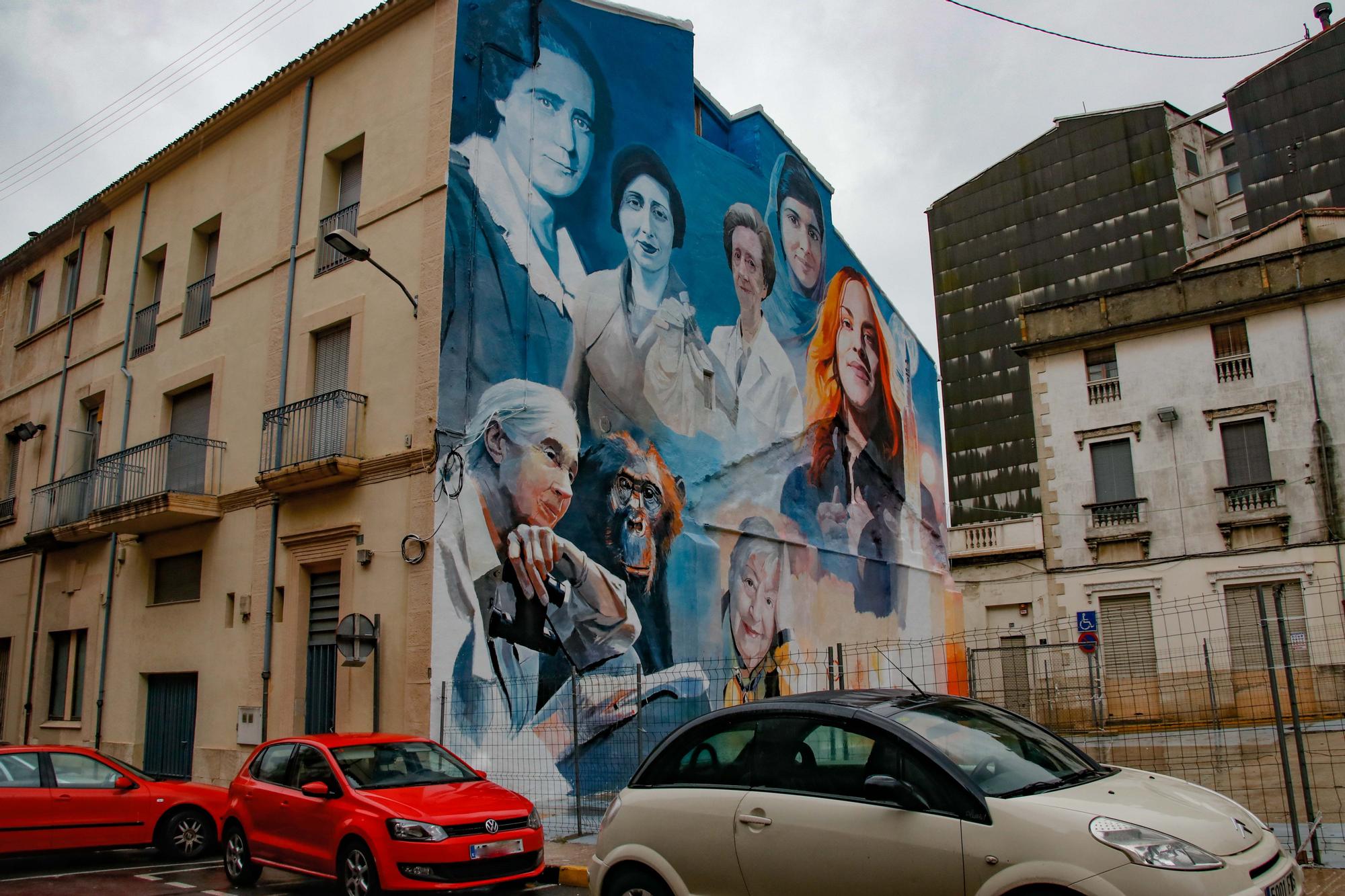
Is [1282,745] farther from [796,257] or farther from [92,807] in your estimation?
[796,257]

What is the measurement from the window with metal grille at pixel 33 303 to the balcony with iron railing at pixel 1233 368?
30.6m

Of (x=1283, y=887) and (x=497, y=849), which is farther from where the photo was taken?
(x=497, y=849)

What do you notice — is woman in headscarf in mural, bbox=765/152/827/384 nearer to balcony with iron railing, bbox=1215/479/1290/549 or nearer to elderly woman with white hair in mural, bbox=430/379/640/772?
elderly woman with white hair in mural, bbox=430/379/640/772

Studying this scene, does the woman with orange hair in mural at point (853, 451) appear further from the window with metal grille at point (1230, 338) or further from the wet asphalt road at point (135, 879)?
the wet asphalt road at point (135, 879)

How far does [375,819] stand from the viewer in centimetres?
844

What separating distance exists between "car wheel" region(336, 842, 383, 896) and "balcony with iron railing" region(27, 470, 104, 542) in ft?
42.8

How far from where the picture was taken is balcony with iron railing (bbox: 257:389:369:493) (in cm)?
1474

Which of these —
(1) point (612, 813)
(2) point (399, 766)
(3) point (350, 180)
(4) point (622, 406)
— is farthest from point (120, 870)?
Answer: (3) point (350, 180)

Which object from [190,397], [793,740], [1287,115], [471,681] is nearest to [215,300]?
[190,397]

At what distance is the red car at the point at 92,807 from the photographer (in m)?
10.5

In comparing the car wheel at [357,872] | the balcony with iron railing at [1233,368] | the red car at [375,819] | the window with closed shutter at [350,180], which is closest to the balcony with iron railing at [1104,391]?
the balcony with iron railing at [1233,368]

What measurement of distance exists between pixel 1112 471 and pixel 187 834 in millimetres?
24934

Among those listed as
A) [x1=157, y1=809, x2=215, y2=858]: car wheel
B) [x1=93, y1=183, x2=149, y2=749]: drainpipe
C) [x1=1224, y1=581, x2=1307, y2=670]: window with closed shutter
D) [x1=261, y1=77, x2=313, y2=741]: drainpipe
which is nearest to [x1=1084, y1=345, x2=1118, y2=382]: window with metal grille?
[x1=1224, y1=581, x2=1307, y2=670]: window with closed shutter

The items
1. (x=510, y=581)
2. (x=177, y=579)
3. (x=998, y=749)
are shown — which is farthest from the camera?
(x=177, y=579)
